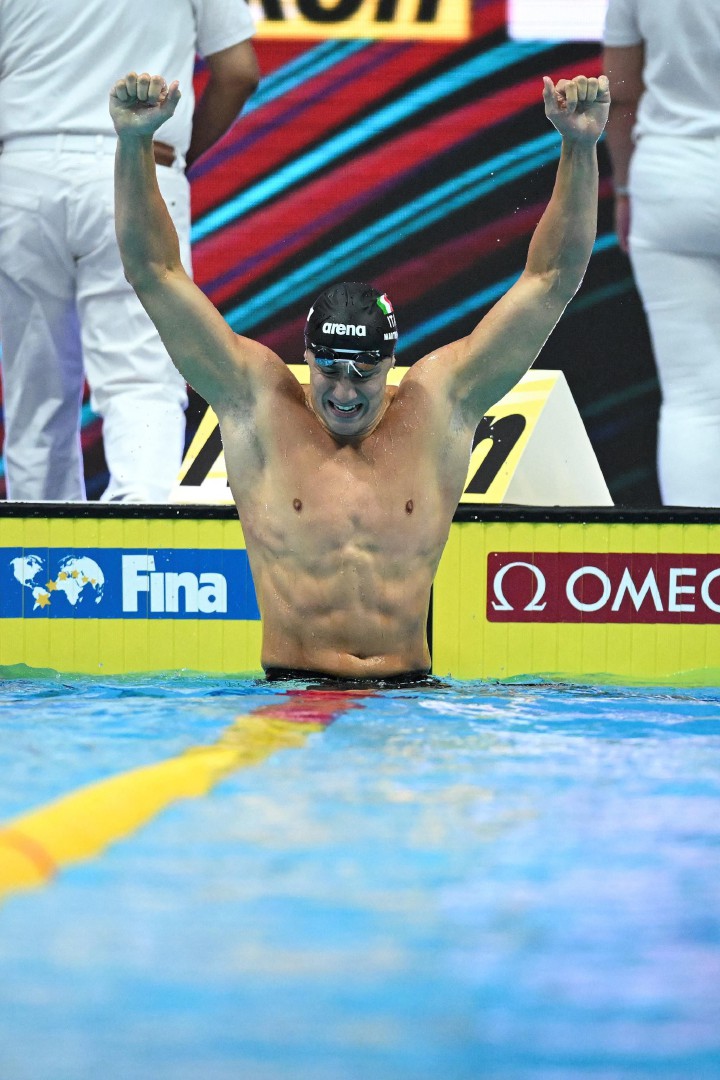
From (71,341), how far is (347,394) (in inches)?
114

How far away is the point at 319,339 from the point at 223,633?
229 centimetres

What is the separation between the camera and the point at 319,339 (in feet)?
11.0

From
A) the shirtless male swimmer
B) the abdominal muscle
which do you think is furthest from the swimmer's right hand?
the abdominal muscle

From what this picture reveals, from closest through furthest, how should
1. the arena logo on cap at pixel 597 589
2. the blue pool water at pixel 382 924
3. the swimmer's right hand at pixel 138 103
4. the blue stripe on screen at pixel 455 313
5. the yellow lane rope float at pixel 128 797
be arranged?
1. the blue pool water at pixel 382 924
2. the yellow lane rope float at pixel 128 797
3. the swimmer's right hand at pixel 138 103
4. the arena logo on cap at pixel 597 589
5. the blue stripe on screen at pixel 455 313

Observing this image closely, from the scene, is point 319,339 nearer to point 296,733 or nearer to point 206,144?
point 296,733

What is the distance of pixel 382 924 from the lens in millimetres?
1724

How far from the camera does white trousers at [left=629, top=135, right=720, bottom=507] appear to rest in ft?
19.3

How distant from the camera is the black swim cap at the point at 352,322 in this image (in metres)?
3.34

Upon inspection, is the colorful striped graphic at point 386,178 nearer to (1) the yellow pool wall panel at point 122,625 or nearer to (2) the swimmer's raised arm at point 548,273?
(1) the yellow pool wall panel at point 122,625

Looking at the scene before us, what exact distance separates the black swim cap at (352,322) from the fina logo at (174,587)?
6.95ft

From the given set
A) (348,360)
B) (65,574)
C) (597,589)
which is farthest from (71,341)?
(348,360)

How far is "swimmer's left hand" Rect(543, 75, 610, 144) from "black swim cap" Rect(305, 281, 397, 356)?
0.63 metres

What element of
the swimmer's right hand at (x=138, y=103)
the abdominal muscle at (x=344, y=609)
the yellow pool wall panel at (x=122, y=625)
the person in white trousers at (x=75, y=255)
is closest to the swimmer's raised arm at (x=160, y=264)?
the swimmer's right hand at (x=138, y=103)

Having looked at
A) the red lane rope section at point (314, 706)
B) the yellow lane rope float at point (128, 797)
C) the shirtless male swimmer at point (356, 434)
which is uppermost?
the shirtless male swimmer at point (356, 434)
